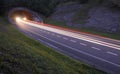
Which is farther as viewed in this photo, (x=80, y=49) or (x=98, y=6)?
(x=98, y=6)

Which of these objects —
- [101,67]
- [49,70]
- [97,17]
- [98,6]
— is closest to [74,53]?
[101,67]

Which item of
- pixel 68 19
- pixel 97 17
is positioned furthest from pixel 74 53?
pixel 68 19

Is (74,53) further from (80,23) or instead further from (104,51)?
(80,23)

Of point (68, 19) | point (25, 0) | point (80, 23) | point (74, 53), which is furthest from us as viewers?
point (25, 0)

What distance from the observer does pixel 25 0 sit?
70.7 meters

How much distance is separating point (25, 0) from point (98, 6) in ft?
108

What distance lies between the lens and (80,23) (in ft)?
141

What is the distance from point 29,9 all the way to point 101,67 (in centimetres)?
6179

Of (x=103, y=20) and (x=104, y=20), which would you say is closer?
(x=104, y=20)

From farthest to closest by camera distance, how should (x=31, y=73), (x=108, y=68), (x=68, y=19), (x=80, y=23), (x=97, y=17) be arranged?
1. (x=68, y=19)
2. (x=80, y=23)
3. (x=97, y=17)
4. (x=108, y=68)
5. (x=31, y=73)

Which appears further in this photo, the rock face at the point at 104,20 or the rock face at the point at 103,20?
the rock face at the point at 103,20

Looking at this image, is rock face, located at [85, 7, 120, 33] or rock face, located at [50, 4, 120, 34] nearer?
rock face, located at [85, 7, 120, 33]

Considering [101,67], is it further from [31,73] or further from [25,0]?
[25,0]

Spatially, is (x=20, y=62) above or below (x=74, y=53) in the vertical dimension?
above
